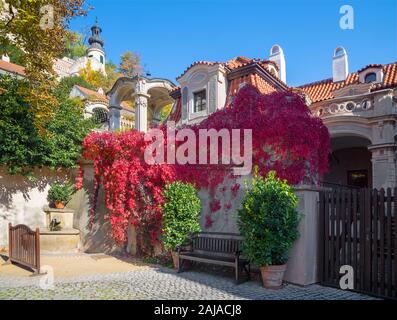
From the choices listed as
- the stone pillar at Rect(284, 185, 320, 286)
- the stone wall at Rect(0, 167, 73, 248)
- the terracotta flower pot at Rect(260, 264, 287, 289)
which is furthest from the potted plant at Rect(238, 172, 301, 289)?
the stone wall at Rect(0, 167, 73, 248)

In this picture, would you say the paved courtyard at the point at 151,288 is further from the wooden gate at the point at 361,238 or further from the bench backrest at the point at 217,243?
the bench backrest at the point at 217,243

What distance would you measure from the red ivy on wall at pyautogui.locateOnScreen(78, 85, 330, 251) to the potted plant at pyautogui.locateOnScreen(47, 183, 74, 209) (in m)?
1.64

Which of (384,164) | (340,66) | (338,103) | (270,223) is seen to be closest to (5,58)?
(340,66)

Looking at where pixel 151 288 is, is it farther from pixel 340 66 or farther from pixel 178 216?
pixel 340 66

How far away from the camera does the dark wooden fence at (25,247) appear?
6.92m

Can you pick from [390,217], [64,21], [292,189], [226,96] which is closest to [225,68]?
[226,96]

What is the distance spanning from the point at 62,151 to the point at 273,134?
780cm

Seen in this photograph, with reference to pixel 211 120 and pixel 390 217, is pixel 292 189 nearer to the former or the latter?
pixel 390 217

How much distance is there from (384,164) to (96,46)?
208 feet

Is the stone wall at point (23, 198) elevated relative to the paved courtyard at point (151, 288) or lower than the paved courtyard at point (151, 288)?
elevated

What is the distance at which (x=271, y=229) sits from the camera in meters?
5.77

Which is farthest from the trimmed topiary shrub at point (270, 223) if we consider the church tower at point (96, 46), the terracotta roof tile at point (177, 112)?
the church tower at point (96, 46)

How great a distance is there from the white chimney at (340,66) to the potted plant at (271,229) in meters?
14.2
